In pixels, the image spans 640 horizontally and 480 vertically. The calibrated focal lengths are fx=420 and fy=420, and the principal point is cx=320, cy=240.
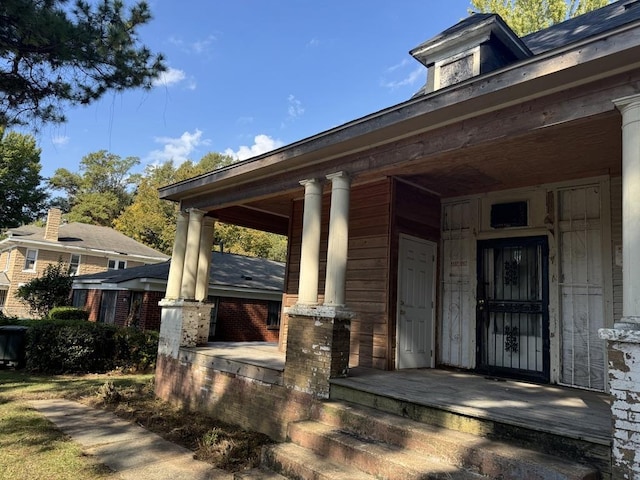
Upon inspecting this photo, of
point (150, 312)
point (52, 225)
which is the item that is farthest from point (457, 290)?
point (52, 225)

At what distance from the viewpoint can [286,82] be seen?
15.7 meters

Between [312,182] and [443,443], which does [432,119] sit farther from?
[443,443]

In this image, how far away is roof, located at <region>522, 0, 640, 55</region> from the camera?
17.5 feet

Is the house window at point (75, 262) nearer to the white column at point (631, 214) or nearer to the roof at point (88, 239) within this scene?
the roof at point (88, 239)

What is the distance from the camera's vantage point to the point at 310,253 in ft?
16.9

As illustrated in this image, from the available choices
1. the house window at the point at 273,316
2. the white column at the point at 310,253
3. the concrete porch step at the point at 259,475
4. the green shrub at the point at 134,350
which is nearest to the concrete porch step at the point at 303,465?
the concrete porch step at the point at 259,475

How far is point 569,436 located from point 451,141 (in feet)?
8.76

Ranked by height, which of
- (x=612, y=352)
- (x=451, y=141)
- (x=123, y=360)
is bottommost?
(x=123, y=360)

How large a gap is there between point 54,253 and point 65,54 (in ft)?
72.4

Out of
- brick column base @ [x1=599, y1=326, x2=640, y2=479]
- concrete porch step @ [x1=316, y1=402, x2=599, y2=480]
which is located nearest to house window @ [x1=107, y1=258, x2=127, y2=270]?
concrete porch step @ [x1=316, y1=402, x2=599, y2=480]

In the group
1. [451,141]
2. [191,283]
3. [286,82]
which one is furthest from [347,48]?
[451,141]

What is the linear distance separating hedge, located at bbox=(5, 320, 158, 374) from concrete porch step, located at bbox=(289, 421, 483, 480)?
25.6 ft

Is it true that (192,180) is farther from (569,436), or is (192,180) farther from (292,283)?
(569,436)

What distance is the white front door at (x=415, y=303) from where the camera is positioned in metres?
5.74
